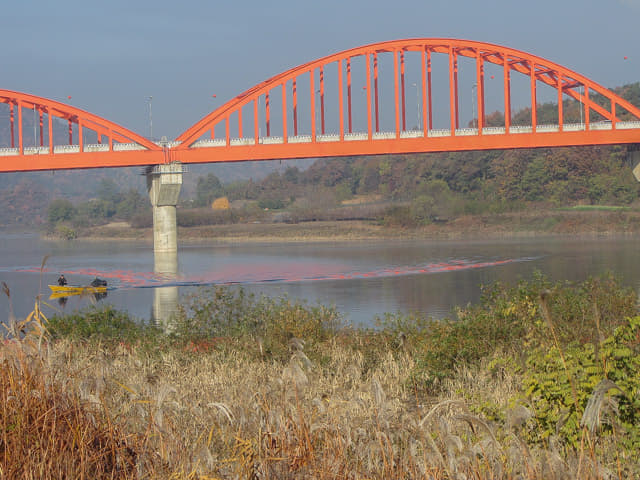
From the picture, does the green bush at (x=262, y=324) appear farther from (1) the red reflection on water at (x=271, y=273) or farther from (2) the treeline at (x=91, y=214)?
(2) the treeline at (x=91, y=214)

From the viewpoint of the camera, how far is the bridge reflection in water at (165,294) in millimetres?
18519

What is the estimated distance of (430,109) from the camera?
54.3 metres

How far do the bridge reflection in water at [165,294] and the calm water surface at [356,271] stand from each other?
1.13ft

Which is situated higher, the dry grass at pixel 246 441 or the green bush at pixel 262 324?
the dry grass at pixel 246 441

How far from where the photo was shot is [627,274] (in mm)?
29031

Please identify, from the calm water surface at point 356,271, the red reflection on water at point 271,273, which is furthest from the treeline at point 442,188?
the red reflection on water at point 271,273

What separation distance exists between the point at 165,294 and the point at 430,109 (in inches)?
1232

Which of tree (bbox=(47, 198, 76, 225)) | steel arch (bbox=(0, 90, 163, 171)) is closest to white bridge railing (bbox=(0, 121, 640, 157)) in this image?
steel arch (bbox=(0, 90, 163, 171))

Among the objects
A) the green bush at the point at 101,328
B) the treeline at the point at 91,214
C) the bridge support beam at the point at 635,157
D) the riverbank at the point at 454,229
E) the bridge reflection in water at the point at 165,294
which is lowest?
the bridge reflection in water at the point at 165,294

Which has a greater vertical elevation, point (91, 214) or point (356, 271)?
point (91, 214)

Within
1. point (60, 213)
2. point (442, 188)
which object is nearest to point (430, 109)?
point (442, 188)

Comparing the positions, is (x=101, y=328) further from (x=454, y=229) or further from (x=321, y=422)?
(x=454, y=229)

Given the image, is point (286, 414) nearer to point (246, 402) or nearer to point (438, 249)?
point (246, 402)

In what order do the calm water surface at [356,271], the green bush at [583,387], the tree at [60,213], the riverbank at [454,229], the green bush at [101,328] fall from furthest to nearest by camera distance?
the tree at [60,213]
the riverbank at [454,229]
the calm water surface at [356,271]
the green bush at [101,328]
the green bush at [583,387]
